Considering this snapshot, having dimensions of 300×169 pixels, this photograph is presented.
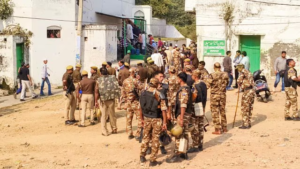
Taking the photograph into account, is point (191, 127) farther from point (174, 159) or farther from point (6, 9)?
point (6, 9)

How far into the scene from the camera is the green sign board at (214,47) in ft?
69.8

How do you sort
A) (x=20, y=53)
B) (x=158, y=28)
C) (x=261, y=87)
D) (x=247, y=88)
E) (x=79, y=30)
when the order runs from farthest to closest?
(x=158, y=28) < (x=79, y=30) < (x=20, y=53) < (x=261, y=87) < (x=247, y=88)

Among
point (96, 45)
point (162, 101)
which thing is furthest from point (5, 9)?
point (162, 101)

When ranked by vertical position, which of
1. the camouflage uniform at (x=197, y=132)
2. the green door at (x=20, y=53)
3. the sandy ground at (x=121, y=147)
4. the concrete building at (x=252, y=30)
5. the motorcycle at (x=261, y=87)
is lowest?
the sandy ground at (x=121, y=147)

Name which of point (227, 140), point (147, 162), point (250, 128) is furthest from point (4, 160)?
point (250, 128)

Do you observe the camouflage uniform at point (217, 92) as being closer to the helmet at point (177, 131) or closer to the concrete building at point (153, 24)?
the helmet at point (177, 131)

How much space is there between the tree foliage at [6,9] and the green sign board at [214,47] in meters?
9.68

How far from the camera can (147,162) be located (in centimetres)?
910

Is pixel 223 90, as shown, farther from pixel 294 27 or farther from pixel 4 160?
pixel 294 27

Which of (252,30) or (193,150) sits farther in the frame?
(252,30)

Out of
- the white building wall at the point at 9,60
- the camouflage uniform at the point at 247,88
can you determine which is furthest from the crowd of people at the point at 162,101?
the white building wall at the point at 9,60

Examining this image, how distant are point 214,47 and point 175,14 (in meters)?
30.1

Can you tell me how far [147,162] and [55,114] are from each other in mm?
6579

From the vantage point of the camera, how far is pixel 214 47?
70.4 ft
